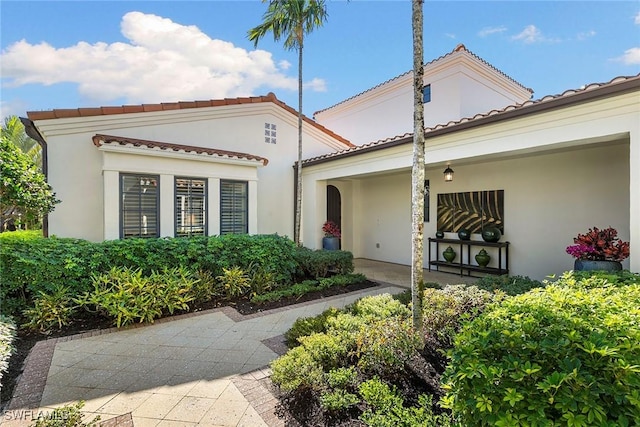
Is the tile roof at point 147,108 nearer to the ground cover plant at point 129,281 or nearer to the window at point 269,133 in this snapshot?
the window at point 269,133

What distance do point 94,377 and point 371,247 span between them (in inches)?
404

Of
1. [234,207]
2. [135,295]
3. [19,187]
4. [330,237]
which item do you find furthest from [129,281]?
[330,237]

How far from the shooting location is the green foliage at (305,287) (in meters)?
6.45

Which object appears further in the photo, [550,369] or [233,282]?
[233,282]

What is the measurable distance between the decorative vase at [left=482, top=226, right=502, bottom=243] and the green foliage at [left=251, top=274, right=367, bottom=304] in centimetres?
381

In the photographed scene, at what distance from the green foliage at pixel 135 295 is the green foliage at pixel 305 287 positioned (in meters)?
1.53

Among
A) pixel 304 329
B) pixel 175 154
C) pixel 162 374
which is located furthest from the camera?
pixel 175 154

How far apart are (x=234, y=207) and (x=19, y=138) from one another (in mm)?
→ 14557

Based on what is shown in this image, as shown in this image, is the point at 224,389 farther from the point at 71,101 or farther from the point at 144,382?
the point at 71,101

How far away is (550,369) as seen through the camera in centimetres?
179

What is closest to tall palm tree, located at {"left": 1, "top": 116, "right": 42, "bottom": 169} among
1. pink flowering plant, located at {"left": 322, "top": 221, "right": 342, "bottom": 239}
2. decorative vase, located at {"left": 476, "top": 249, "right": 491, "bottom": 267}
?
pink flowering plant, located at {"left": 322, "top": 221, "right": 342, "bottom": 239}

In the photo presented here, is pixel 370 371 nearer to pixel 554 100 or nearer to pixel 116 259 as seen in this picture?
pixel 116 259

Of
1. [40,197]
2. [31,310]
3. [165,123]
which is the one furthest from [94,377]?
[165,123]

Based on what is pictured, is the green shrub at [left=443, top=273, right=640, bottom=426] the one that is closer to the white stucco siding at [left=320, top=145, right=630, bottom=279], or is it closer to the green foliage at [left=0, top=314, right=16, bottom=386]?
the green foliage at [left=0, top=314, right=16, bottom=386]
